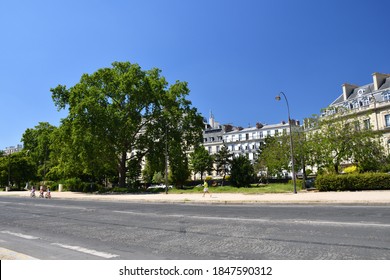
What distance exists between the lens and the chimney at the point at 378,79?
60.1m

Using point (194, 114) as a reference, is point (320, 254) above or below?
below

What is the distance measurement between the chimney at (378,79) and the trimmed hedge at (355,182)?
139 feet

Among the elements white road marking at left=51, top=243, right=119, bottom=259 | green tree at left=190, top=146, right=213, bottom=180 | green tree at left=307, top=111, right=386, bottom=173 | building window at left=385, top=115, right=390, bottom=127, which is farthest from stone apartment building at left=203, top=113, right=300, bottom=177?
white road marking at left=51, top=243, right=119, bottom=259

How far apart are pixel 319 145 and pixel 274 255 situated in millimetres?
32257

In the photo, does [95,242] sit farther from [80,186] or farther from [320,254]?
[80,186]

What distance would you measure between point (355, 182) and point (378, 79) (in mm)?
44110

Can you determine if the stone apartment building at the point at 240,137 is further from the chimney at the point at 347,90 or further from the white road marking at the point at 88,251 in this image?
the white road marking at the point at 88,251

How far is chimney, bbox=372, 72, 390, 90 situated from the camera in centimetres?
6009

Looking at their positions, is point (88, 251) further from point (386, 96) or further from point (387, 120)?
point (386, 96)

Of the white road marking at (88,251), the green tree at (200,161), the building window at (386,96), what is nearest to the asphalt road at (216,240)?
the white road marking at (88,251)

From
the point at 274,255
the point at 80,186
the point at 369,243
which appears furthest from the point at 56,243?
the point at 80,186

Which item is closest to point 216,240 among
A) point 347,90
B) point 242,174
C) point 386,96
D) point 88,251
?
point 88,251

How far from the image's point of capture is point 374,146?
34688mm

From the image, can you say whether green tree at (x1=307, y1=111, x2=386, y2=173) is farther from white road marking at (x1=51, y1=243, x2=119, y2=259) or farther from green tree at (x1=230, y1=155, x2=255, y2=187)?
white road marking at (x1=51, y1=243, x2=119, y2=259)
